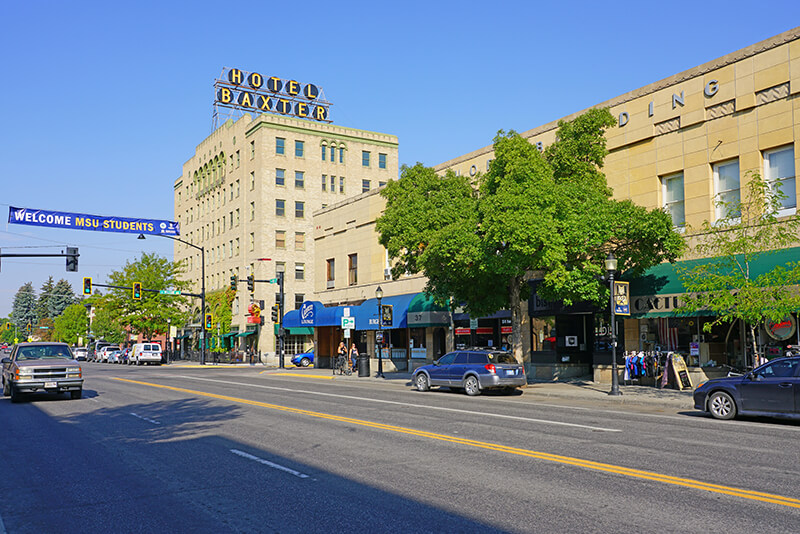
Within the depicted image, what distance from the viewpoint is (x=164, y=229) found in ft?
135

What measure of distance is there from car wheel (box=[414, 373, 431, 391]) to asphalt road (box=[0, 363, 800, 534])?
7.85 meters

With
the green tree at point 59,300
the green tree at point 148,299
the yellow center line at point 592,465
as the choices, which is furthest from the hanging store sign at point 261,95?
the green tree at point 59,300

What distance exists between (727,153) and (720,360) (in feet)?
23.4

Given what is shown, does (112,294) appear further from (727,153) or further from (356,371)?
(727,153)

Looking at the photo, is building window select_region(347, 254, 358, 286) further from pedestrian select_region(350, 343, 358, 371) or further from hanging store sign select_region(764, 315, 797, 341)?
hanging store sign select_region(764, 315, 797, 341)

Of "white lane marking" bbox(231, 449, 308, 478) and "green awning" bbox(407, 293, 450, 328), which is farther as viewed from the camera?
"green awning" bbox(407, 293, 450, 328)

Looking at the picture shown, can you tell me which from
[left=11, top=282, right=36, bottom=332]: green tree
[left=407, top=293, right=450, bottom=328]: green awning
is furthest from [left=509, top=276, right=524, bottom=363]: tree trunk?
[left=11, top=282, right=36, bottom=332]: green tree

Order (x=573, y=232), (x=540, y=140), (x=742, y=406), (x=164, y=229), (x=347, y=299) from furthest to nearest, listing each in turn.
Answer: (x=347, y=299), (x=164, y=229), (x=540, y=140), (x=573, y=232), (x=742, y=406)

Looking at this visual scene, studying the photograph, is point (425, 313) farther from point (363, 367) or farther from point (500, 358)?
point (500, 358)

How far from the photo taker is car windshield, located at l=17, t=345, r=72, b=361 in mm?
21078

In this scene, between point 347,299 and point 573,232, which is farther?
point 347,299

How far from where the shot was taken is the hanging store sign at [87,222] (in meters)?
33.8

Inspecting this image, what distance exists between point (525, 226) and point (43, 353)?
16161 mm

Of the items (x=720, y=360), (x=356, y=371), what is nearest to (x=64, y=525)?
(x=720, y=360)
